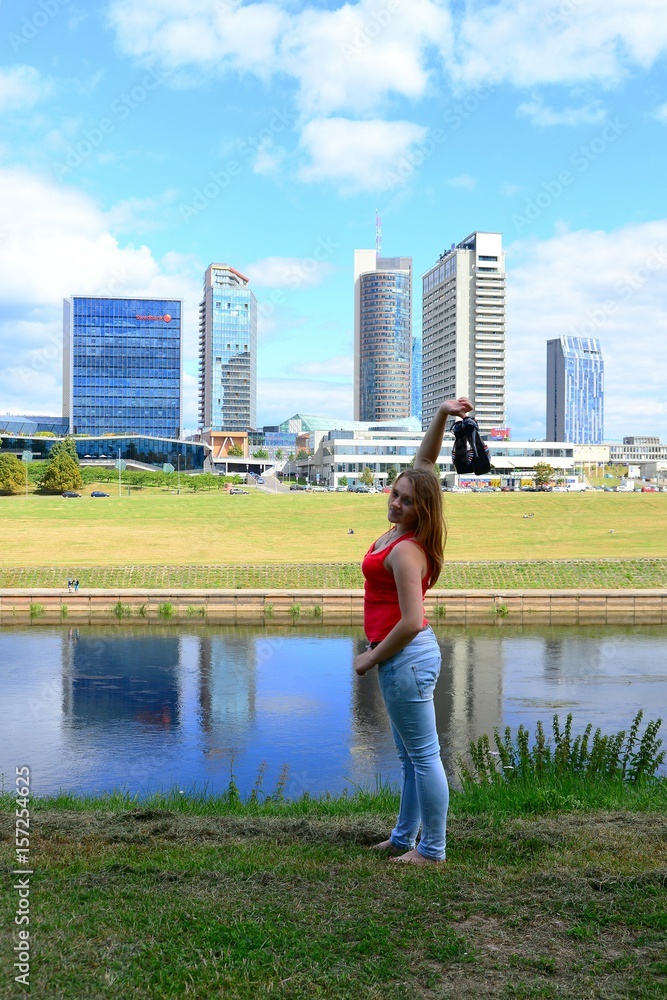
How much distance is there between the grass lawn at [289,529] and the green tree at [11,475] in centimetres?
1170

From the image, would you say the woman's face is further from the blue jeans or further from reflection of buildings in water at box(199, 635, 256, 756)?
reflection of buildings in water at box(199, 635, 256, 756)

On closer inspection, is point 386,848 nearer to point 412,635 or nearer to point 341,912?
point 341,912

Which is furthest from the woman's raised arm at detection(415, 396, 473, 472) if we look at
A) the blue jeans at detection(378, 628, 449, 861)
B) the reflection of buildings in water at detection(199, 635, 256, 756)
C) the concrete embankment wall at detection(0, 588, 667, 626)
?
the concrete embankment wall at detection(0, 588, 667, 626)

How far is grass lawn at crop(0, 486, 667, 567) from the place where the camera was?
32.4m

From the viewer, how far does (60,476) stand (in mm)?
72125

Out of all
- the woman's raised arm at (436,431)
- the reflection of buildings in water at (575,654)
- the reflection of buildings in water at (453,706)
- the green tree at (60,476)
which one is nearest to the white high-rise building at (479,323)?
the green tree at (60,476)

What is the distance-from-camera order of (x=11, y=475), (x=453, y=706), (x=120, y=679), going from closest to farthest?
1. (x=453, y=706)
2. (x=120, y=679)
3. (x=11, y=475)

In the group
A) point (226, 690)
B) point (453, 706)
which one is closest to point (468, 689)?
point (453, 706)

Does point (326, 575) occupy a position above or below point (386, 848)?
below

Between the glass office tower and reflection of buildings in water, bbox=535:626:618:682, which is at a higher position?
the glass office tower

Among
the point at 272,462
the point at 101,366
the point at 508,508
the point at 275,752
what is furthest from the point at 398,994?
the point at 101,366

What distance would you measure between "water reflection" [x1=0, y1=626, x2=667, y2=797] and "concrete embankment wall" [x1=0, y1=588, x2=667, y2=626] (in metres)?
1.35

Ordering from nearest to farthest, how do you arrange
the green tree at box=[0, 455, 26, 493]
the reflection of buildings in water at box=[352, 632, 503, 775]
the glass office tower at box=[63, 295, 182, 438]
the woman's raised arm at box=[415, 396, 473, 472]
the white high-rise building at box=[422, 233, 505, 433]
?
the woman's raised arm at box=[415, 396, 473, 472]
the reflection of buildings in water at box=[352, 632, 503, 775]
the green tree at box=[0, 455, 26, 493]
the glass office tower at box=[63, 295, 182, 438]
the white high-rise building at box=[422, 233, 505, 433]

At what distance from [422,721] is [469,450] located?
5.02ft
